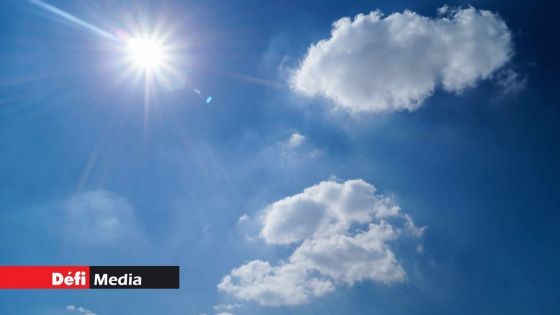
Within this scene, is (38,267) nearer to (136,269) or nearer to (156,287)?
(136,269)

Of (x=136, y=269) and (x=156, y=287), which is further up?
(x=136, y=269)

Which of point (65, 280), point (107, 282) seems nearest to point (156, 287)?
point (107, 282)

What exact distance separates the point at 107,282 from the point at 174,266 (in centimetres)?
686

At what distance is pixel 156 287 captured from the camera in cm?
2864

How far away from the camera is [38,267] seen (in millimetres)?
31031

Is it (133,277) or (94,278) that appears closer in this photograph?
(94,278)

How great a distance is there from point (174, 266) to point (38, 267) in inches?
624

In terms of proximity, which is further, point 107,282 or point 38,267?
point 38,267

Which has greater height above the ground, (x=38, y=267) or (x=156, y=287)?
(x=38, y=267)

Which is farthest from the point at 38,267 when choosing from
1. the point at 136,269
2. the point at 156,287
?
the point at 156,287

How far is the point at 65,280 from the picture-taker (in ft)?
99.5

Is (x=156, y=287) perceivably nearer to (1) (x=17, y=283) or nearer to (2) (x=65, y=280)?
(2) (x=65, y=280)

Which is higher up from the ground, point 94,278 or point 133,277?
point 94,278

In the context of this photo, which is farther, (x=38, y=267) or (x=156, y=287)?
(x=38, y=267)
